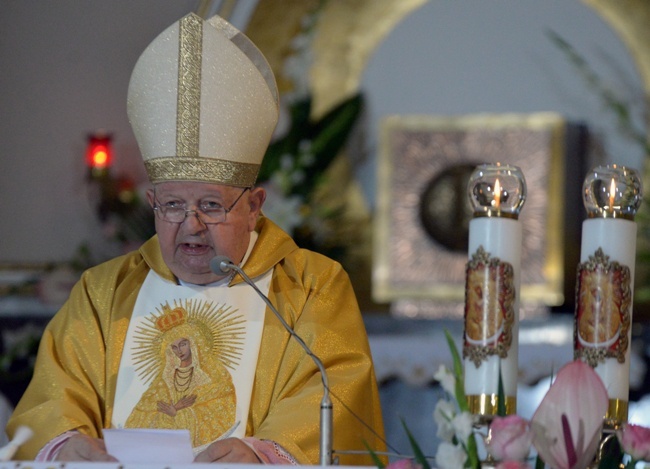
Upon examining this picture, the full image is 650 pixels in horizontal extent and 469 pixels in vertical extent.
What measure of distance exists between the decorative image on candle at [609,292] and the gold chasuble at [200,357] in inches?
34.4

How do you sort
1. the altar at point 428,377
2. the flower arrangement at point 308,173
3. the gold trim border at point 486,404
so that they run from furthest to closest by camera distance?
the flower arrangement at point 308,173
the altar at point 428,377
the gold trim border at point 486,404

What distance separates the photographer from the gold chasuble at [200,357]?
2936 mm

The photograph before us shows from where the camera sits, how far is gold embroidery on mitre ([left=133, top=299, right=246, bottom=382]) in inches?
122

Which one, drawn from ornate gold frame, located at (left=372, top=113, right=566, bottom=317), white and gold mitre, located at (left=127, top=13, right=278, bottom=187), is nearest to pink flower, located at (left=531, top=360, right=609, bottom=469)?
white and gold mitre, located at (left=127, top=13, right=278, bottom=187)

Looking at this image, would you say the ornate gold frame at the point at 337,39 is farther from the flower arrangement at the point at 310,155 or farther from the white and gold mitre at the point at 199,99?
the white and gold mitre at the point at 199,99

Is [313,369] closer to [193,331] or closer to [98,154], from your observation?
[193,331]

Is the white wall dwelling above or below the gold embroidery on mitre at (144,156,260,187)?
above

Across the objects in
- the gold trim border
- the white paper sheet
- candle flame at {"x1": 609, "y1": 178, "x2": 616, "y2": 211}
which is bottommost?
the white paper sheet

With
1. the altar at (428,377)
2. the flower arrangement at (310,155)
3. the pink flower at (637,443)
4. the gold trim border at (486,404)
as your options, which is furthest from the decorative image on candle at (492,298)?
the flower arrangement at (310,155)

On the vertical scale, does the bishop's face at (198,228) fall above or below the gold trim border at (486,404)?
above

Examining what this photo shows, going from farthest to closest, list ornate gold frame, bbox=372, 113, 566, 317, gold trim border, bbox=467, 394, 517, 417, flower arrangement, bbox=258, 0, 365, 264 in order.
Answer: ornate gold frame, bbox=372, 113, 566, 317 → flower arrangement, bbox=258, 0, 365, 264 → gold trim border, bbox=467, 394, 517, 417

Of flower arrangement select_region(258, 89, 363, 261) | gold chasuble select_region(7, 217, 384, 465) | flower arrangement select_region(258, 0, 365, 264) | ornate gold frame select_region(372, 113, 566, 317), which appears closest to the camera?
gold chasuble select_region(7, 217, 384, 465)

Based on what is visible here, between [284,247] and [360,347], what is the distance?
36 cm

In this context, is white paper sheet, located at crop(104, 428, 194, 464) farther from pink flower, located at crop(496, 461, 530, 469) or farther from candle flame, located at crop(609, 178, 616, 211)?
candle flame, located at crop(609, 178, 616, 211)
